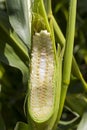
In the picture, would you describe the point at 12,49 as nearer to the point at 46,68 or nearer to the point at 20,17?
the point at 20,17

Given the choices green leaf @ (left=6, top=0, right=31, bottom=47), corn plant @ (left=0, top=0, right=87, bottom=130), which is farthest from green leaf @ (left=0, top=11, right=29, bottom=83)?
corn plant @ (left=0, top=0, right=87, bottom=130)

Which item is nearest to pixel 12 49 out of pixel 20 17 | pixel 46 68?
pixel 20 17

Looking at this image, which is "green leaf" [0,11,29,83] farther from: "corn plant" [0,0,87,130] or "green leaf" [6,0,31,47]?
"corn plant" [0,0,87,130]

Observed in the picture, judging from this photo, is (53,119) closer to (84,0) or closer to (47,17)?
(47,17)

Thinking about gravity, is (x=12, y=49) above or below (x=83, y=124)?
above

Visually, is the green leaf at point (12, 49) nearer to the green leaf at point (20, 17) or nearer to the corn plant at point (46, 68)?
the green leaf at point (20, 17)

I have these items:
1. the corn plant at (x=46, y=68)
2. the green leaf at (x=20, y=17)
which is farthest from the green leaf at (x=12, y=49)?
the corn plant at (x=46, y=68)

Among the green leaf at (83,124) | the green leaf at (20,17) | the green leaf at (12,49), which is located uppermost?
the green leaf at (20,17)

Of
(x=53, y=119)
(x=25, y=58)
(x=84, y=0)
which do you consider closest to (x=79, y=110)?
(x=25, y=58)
